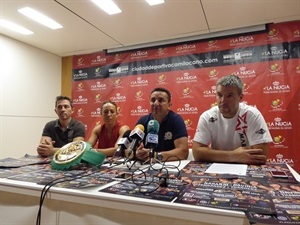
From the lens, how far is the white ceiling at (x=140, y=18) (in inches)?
90.6

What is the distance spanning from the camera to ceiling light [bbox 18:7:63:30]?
244cm

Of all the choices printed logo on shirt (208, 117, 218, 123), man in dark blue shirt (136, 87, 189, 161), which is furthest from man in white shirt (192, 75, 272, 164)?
man in dark blue shirt (136, 87, 189, 161)

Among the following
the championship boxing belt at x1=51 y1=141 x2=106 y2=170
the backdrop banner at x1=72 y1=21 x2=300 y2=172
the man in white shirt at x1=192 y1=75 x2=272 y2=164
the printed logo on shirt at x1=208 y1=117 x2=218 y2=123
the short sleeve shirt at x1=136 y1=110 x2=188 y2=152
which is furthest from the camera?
the backdrop banner at x1=72 y1=21 x2=300 y2=172

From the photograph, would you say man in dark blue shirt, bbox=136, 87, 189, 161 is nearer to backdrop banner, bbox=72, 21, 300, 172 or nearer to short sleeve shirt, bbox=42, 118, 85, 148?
short sleeve shirt, bbox=42, 118, 85, 148

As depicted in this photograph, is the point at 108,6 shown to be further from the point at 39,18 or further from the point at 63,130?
the point at 63,130

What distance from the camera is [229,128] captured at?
5.63 ft

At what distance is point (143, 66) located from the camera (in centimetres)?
346

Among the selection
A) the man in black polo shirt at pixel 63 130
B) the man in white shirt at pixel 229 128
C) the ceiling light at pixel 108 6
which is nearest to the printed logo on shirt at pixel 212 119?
the man in white shirt at pixel 229 128

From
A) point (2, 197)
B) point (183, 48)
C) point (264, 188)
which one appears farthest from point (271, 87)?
point (2, 197)

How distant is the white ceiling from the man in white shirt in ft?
3.64

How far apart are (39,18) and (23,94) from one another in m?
1.22

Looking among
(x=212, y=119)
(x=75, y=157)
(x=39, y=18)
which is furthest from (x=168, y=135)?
(x=39, y=18)

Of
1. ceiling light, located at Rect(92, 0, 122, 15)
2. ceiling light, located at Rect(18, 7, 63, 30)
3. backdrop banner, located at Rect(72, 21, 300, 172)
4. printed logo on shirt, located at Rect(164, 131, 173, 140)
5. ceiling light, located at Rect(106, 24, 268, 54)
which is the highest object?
ceiling light, located at Rect(92, 0, 122, 15)

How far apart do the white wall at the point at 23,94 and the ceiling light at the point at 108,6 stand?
5.30 feet
